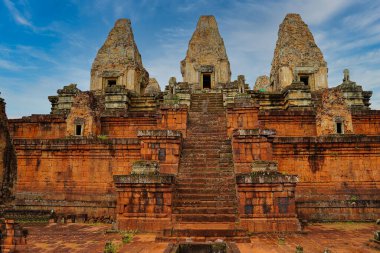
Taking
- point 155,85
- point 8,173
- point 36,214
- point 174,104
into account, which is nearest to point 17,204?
point 36,214

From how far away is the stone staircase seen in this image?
6.82 m

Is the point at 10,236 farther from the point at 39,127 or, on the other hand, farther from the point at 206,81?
the point at 206,81

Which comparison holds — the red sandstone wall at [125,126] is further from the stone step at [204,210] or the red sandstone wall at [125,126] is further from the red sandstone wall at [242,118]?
the stone step at [204,210]

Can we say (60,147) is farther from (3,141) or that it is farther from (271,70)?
(271,70)

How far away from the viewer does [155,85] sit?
125 feet

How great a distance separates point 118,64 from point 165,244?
1740 cm

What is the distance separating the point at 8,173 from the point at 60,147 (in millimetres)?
3081

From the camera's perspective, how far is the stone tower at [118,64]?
21.8m

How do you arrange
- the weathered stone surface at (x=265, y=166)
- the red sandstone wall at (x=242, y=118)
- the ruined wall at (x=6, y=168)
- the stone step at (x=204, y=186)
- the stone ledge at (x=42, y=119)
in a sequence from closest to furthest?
the ruined wall at (x=6, y=168) < the weathered stone surface at (x=265, y=166) < the stone step at (x=204, y=186) < the red sandstone wall at (x=242, y=118) < the stone ledge at (x=42, y=119)

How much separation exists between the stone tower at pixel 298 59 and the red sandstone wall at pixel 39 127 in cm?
1425

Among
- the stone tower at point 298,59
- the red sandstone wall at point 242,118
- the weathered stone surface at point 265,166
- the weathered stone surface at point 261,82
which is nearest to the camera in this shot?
the weathered stone surface at point 265,166

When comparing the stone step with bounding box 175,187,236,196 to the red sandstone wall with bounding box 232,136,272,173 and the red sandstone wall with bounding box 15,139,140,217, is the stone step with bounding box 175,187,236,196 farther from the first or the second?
the red sandstone wall with bounding box 15,139,140,217

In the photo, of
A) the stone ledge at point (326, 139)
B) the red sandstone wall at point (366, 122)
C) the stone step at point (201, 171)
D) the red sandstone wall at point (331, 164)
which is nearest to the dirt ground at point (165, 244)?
the red sandstone wall at point (331, 164)

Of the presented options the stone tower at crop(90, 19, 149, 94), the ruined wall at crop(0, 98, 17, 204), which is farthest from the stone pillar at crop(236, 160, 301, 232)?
the stone tower at crop(90, 19, 149, 94)
